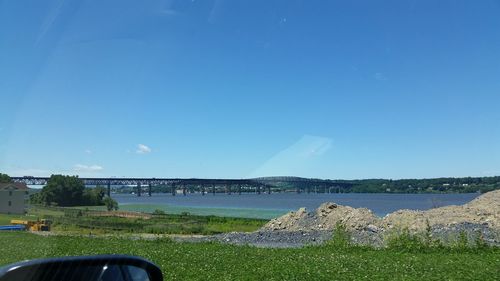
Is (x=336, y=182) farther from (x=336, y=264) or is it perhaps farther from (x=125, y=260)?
(x=125, y=260)

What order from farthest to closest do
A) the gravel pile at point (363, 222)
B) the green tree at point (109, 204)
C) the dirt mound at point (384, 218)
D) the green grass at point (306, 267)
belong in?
the green tree at point (109, 204), the dirt mound at point (384, 218), the gravel pile at point (363, 222), the green grass at point (306, 267)

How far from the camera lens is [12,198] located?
4847cm

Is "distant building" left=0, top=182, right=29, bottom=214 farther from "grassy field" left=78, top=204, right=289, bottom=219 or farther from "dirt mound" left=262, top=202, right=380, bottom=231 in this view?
"grassy field" left=78, top=204, right=289, bottom=219

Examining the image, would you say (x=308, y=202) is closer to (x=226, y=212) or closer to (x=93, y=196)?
(x=226, y=212)

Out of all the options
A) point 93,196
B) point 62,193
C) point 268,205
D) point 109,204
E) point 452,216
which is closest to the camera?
point 452,216

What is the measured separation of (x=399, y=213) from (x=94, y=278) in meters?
36.4

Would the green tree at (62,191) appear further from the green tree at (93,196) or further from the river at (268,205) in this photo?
the river at (268,205)

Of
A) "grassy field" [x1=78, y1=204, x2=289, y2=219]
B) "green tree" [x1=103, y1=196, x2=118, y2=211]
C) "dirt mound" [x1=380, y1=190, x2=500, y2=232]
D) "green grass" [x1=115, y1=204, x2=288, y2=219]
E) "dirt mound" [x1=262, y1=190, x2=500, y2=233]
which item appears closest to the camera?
"dirt mound" [x1=380, y1=190, x2=500, y2=232]

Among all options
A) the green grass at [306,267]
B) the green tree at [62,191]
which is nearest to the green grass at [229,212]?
the green tree at [62,191]

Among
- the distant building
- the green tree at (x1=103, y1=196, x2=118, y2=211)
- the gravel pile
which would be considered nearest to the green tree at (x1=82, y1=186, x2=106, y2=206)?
the green tree at (x1=103, y1=196, x2=118, y2=211)

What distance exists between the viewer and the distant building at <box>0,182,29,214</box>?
4625 centimetres

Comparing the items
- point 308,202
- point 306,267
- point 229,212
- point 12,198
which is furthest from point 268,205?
point 306,267

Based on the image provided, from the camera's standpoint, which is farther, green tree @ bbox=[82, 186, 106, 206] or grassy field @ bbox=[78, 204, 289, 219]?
green tree @ bbox=[82, 186, 106, 206]

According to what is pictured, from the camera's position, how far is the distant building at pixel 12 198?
46.2 metres
